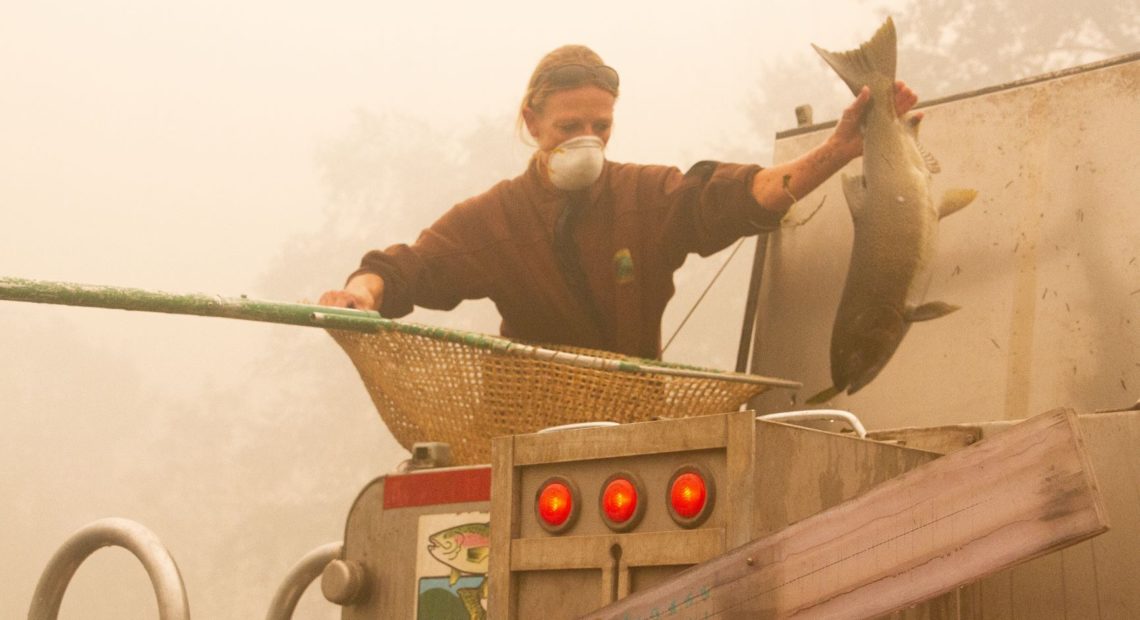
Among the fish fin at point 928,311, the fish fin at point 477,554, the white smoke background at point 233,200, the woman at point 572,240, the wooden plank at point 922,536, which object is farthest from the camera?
the white smoke background at point 233,200

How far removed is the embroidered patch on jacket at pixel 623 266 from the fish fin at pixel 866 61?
0.70 m

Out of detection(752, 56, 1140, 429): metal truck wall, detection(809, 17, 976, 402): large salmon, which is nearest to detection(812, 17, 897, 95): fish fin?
detection(809, 17, 976, 402): large salmon

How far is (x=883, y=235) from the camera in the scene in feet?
10.1

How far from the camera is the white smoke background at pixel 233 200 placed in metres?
5.33

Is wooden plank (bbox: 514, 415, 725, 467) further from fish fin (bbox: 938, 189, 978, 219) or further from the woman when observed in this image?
the woman

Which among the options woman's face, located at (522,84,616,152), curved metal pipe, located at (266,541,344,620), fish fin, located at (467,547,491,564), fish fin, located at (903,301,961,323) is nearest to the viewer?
fish fin, located at (467,547,491,564)

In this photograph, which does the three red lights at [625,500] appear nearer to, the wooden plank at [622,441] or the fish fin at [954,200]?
the wooden plank at [622,441]

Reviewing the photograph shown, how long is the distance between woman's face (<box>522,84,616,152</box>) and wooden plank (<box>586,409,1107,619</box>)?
2403mm

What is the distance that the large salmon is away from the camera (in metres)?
3.02

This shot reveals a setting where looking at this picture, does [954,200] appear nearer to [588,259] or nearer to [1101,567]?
[588,259]

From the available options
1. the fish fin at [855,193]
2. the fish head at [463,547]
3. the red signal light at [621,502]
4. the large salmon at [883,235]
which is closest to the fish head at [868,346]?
the large salmon at [883,235]

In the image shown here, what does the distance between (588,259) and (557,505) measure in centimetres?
195

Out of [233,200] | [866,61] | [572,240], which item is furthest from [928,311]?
[233,200]

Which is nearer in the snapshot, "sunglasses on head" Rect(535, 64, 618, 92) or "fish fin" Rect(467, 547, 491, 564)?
"fish fin" Rect(467, 547, 491, 564)
